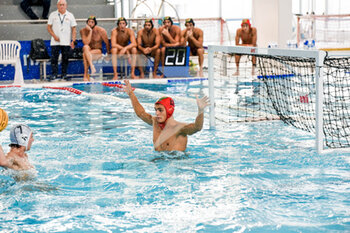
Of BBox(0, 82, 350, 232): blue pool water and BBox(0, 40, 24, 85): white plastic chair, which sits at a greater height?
BBox(0, 40, 24, 85): white plastic chair

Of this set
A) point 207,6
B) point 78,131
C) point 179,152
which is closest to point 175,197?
point 179,152

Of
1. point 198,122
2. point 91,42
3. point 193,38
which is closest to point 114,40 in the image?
point 91,42

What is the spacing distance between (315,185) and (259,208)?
84cm

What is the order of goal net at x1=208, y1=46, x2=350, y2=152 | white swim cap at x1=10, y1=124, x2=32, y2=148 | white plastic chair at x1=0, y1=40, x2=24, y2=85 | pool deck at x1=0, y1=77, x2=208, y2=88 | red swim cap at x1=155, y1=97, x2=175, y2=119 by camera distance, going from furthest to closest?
white plastic chair at x1=0, y1=40, x2=24, y2=85 → pool deck at x1=0, y1=77, x2=208, y2=88 → goal net at x1=208, y1=46, x2=350, y2=152 → red swim cap at x1=155, y1=97, x2=175, y2=119 → white swim cap at x1=10, y1=124, x2=32, y2=148

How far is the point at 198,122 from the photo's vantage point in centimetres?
Result: 486

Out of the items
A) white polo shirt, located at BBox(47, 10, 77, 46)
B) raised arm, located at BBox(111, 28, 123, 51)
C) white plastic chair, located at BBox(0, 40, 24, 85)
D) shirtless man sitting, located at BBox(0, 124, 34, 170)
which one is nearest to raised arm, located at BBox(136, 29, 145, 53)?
raised arm, located at BBox(111, 28, 123, 51)

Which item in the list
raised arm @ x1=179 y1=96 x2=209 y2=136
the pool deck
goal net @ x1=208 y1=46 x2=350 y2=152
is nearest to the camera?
raised arm @ x1=179 y1=96 x2=209 y2=136

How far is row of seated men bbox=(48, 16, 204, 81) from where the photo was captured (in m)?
12.9

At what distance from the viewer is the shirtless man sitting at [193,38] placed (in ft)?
44.9

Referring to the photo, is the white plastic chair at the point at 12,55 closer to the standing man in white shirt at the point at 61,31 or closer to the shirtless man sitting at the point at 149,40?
the standing man in white shirt at the point at 61,31

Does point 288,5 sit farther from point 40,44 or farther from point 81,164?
point 81,164

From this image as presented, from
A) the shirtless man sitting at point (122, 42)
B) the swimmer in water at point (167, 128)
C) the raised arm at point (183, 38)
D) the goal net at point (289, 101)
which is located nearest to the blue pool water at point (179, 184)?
the swimmer in water at point (167, 128)

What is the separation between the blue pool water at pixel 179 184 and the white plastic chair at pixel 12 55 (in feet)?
17.8

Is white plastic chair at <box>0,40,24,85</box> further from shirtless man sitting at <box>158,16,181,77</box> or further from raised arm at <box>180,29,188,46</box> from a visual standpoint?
raised arm at <box>180,29,188,46</box>
